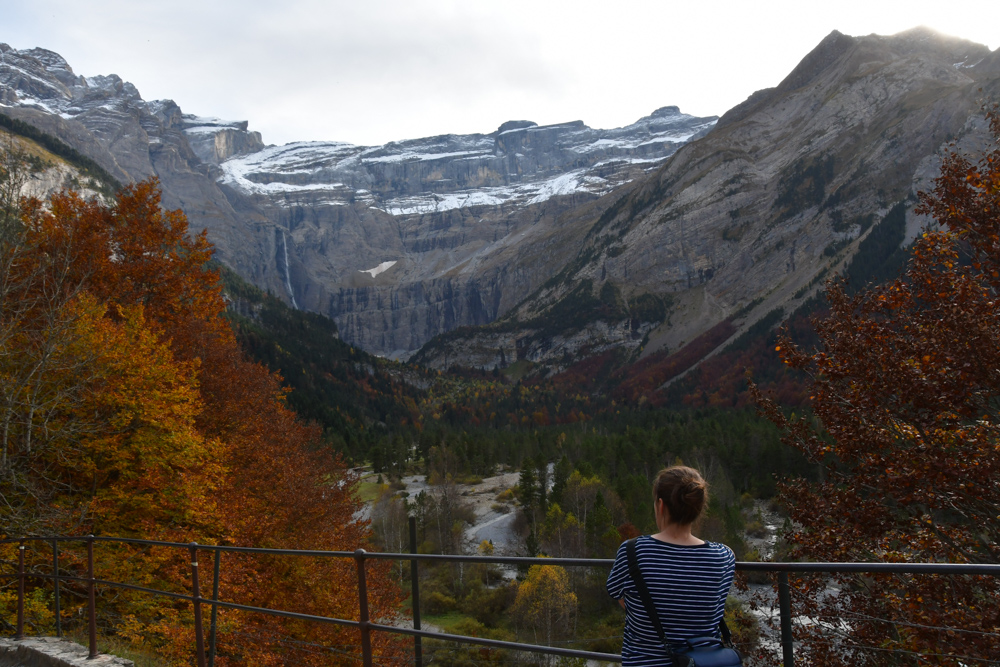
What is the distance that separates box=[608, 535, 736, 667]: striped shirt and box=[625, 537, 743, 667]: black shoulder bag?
0.03 meters

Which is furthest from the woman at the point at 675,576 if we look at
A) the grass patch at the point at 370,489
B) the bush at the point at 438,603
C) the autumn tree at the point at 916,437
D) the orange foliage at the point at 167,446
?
the grass patch at the point at 370,489

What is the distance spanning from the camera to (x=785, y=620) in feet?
12.3

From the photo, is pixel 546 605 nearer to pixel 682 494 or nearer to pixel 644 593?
pixel 644 593

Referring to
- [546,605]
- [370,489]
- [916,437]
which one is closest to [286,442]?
[546,605]

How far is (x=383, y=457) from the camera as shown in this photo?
95.6 metres

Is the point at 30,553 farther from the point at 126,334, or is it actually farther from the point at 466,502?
the point at 466,502

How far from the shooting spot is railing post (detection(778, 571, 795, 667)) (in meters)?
3.63

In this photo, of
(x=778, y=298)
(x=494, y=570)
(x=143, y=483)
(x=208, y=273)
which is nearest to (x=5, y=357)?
(x=143, y=483)

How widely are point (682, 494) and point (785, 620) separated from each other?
1.06 m

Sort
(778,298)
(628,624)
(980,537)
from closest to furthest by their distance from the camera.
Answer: (628,624), (980,537), (778,298)

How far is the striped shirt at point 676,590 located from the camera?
3.48 m

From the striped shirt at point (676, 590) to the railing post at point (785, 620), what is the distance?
0.39 meters

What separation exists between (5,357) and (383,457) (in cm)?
8295

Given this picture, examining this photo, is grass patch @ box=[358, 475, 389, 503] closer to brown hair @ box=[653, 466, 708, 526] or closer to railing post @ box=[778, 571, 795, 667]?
railing post @ box=[778, 571, 795, 667]
